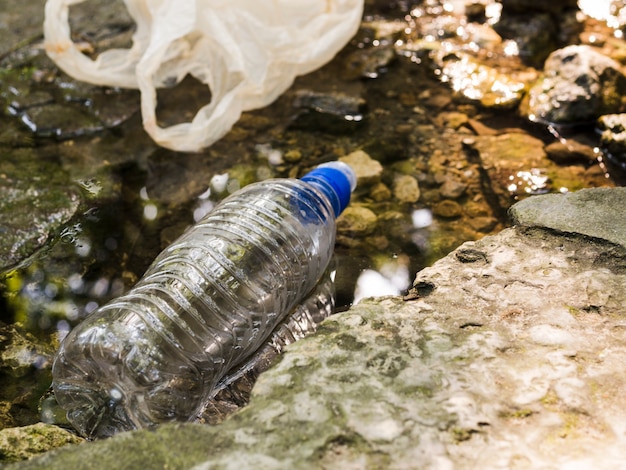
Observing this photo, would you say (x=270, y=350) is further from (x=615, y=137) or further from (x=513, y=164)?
(x=615, y=137)

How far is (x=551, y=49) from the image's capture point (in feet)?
10.5

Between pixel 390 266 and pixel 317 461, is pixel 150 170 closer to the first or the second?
pixel 390 266

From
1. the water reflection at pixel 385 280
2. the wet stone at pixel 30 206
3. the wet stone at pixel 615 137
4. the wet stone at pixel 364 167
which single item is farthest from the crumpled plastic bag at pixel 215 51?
the wet stone at pixel 615 137

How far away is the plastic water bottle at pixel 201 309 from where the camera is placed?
1.66 m

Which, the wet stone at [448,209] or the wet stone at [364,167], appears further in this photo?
the wet stone at [364,167]

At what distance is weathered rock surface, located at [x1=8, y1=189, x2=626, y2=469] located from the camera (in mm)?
1205

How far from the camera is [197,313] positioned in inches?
70.9

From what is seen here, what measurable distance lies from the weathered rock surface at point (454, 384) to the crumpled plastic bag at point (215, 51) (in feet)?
4.54

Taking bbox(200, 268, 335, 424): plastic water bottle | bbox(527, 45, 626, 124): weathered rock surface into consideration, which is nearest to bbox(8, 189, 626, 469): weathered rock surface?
bbox(200, 268, 335, 424): plastic water bottle

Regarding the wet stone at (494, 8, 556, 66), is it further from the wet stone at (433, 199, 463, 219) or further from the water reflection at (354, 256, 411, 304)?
the water reflection at (354, 256, 411, 304)

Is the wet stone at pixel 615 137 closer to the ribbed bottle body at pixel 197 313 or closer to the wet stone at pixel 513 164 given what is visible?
the wet stone at pixel 513 164

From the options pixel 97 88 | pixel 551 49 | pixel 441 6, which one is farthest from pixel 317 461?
pixel 441 6

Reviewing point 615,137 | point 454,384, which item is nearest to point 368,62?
point 615,137

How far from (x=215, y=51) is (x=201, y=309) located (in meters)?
1.45
